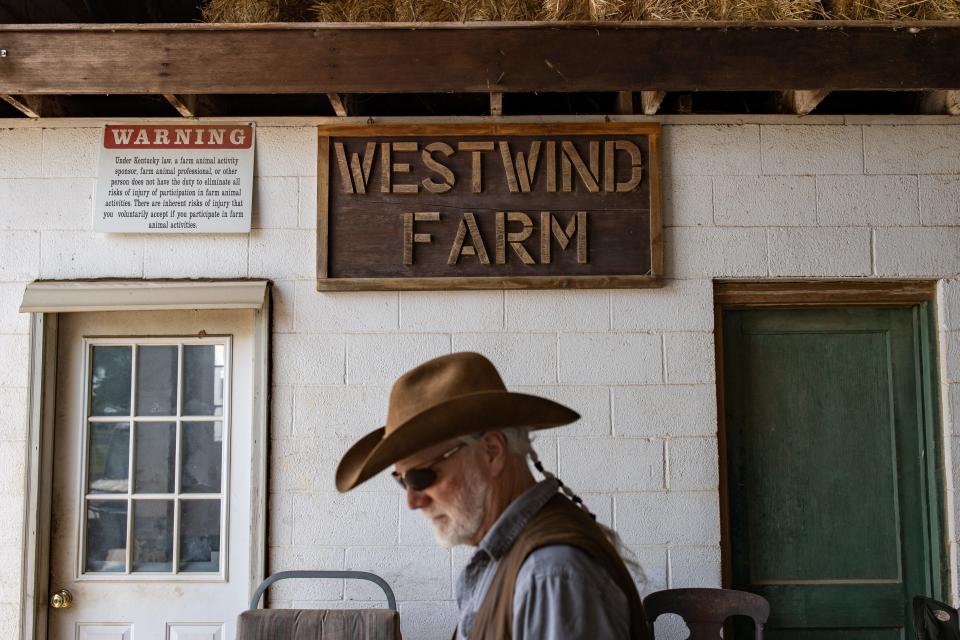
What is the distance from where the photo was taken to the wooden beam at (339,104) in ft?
9.91

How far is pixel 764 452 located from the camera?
3295 mm

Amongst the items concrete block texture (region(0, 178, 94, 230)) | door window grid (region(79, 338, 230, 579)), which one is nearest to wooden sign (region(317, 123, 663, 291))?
door window grid (region(79, 338, 230, 579))

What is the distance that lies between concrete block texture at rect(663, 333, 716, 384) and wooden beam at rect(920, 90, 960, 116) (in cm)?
132

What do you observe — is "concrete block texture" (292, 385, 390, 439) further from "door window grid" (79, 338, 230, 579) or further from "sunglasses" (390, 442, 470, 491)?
"sunglasses" (390, 442, 470, 491)

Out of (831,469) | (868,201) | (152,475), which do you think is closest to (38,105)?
(152,475)

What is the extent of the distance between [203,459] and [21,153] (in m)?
1.42

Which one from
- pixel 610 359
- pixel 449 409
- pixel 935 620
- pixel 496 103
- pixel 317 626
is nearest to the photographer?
pixel 449 409

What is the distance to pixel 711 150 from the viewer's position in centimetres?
328

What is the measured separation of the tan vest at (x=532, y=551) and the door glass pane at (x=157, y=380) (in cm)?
218

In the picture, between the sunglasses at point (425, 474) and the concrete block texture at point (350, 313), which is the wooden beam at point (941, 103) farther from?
the sunglasses at point (425, 474)

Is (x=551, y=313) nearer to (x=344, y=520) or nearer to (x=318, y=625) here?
(x=344, y=520)

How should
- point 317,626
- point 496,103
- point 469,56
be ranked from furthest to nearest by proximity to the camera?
point 496,103 < point 469,56 < point 317,626

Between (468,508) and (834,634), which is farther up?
(468,508)

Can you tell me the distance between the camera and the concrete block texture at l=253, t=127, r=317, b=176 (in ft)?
10.8
